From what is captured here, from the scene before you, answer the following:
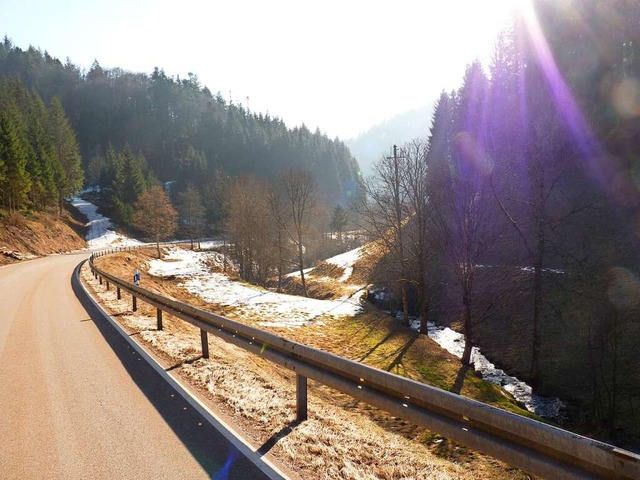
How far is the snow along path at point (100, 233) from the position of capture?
6231 centimetres

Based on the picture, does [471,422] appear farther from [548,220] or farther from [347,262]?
[347,262]

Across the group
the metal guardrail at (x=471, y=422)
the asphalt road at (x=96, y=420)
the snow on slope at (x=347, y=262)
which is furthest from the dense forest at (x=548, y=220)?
the asphalt road at (x=96, y=420)

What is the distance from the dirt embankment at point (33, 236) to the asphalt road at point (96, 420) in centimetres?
3326

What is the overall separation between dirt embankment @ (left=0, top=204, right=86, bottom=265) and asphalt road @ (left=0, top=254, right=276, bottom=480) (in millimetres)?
33257

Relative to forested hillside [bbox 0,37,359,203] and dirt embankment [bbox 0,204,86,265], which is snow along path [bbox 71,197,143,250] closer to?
dirt embankment [bbox 0,204,86,265]

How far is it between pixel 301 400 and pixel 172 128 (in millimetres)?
158420

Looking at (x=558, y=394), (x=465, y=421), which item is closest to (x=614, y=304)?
(x=558, y=394)

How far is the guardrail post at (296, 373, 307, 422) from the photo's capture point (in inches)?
198

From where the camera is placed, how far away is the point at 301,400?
5.11 metres

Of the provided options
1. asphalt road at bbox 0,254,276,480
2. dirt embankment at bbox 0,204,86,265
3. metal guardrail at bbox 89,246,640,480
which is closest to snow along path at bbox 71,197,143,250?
dirt embankment at bbox 0,204,86,265

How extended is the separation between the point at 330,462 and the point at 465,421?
1.44m

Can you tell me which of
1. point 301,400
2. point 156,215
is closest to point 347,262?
point 156,215

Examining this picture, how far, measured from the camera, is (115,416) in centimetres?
508

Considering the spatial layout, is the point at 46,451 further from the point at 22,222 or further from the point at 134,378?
the point at 22,222
